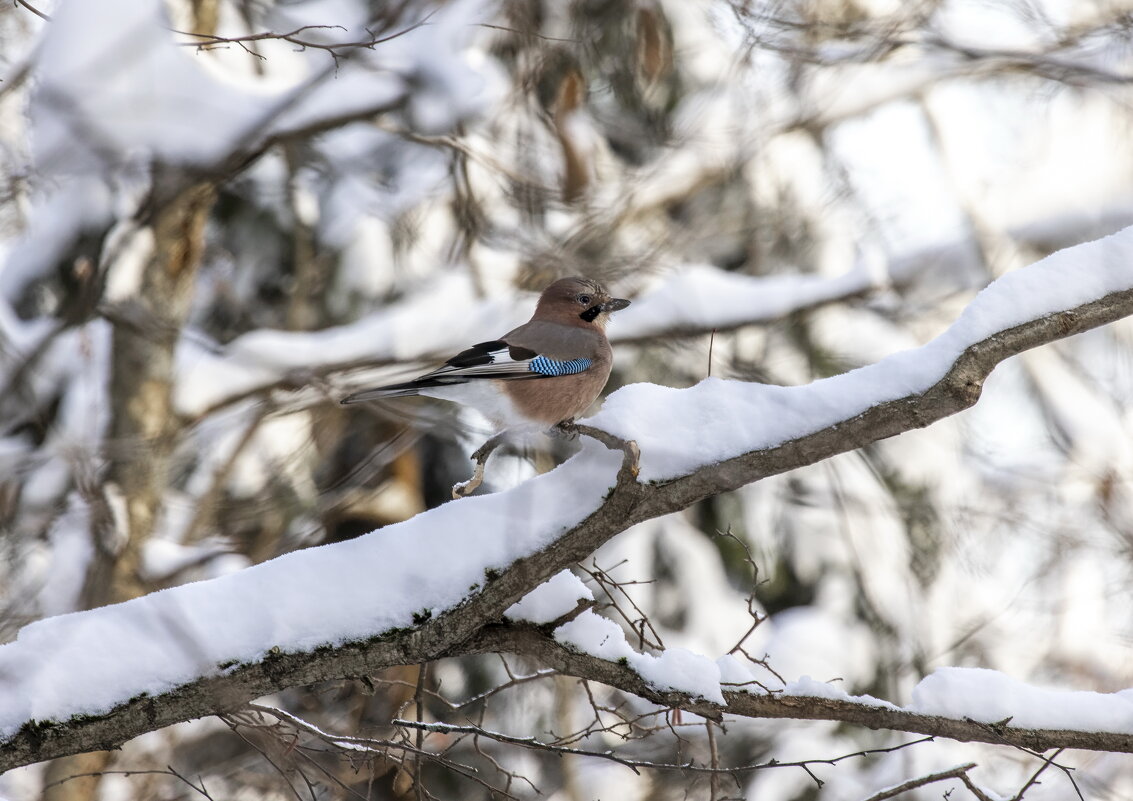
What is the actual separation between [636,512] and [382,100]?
560cm

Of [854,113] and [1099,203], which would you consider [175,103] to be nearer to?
[854,113]

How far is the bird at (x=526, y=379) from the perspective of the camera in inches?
170

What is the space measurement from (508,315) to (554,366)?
2.63 metres

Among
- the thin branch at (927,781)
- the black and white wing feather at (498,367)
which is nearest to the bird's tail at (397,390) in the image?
the black and white wing feather at (498,367)

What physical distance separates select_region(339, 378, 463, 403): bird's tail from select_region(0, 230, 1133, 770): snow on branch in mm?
1053

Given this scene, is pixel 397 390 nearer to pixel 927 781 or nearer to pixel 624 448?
pixel 624 448

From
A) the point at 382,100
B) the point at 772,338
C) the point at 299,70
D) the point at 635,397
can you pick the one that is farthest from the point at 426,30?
the point at 635,397

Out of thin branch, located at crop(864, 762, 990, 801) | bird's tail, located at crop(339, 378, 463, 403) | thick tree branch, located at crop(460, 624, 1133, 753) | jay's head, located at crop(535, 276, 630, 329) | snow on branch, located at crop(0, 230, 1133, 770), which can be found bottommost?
thin branch, located at crop(864, 762, 990, 801)

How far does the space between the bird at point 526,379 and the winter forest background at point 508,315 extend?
1301 millimetres

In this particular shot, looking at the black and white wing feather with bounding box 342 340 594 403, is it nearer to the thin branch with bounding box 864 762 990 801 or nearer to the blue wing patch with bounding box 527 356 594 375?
the blue wing patch with bounding box 527 356 594 375

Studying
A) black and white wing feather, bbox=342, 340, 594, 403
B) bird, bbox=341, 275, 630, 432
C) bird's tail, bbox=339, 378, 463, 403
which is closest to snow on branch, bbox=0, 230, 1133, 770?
bird's tail, bbox=339, 378, 463, 403

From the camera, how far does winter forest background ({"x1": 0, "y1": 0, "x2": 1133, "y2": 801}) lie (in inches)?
264

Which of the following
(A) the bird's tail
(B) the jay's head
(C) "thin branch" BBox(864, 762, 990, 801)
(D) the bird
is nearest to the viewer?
(C) "thin branch" BBox(864, 762, 990, 801)

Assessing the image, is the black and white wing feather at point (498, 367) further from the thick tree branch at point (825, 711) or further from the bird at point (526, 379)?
the thick tree branch at point (825, 711)
